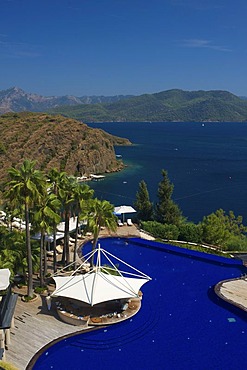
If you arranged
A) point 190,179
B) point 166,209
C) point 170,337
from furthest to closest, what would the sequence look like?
1. point 190,179
2. point 166,209
3. point 170,337

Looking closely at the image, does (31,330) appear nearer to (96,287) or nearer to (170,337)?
(96,287)

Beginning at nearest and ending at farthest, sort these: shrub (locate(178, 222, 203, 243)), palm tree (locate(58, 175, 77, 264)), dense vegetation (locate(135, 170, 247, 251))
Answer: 1. palm tree (locate(58, 175, 77, 264))
2. dense vegetation (locate(135, 170, 247, 251))
3. shrub (locate(178, 222, 203, 243))

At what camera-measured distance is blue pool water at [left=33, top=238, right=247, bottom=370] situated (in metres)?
20.4

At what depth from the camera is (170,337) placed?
22688 millimetres

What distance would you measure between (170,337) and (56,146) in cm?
9925

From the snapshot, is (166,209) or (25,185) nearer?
(25,185)

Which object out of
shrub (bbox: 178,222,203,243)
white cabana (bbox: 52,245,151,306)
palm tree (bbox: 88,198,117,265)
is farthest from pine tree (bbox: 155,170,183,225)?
white cabana (bbox: 52,245,151,306)

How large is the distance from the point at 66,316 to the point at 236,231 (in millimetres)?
32918

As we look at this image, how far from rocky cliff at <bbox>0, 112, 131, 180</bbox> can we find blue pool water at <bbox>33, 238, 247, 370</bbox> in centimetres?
7969

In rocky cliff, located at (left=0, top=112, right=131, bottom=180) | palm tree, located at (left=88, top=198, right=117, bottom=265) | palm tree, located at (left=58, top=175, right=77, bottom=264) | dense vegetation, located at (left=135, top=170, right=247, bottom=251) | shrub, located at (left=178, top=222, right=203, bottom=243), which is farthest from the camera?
rocky cliff, located at (left=0, top=112, right=131, bottom=180)

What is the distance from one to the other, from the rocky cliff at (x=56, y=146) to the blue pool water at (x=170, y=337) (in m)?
79.7

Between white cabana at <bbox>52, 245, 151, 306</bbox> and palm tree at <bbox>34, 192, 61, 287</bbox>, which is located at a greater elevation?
palm tree at <bbox>34, 192, 61, 287</bbox>

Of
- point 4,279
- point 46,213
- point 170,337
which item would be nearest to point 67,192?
point 46,213

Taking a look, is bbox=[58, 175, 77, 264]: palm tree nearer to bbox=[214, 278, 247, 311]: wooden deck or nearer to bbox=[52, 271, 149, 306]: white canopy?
bbox=[52, 271, 149, 306]: white canopy
